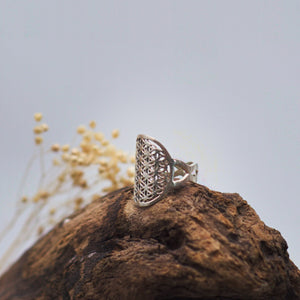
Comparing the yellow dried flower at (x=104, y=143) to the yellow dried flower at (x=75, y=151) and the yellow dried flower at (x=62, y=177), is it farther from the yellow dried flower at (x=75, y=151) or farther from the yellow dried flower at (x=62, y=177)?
the yellow dried flower at (x=62, y=177)

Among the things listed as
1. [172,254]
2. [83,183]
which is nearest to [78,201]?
[83,183]

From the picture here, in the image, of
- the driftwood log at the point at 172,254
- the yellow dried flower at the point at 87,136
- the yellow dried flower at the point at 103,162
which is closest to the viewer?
the driftwood log at the point at 172,254

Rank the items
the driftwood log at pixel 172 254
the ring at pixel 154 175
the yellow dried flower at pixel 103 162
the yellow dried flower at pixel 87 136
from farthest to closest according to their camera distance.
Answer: the yellow dried flower at pixel 87 136 → the yellow dried flower at pixel 103 162 → the ring at pixel 154 175 → the driftwood log at pixel 172 254

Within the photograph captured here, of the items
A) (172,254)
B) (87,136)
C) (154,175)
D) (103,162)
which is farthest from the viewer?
(87,136)

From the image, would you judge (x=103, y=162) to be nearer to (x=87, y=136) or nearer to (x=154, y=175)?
(x=87, y=136)

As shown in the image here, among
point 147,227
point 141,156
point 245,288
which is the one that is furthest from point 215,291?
point 141,156

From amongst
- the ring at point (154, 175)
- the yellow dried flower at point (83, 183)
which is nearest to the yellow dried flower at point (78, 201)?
the yellow dried flower at point (83, 183)

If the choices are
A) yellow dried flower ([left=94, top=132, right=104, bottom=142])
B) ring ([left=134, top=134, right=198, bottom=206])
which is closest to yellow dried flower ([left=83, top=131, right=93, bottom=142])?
yellow dried flower ([left=94, top=132, right=104, bottom=142])
